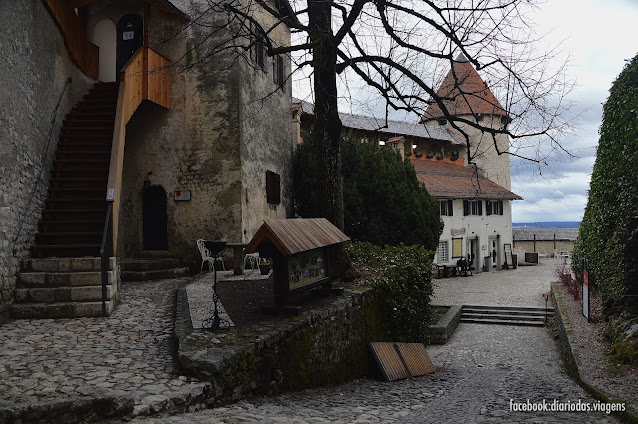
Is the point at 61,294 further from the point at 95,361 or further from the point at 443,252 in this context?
the point at 443,252

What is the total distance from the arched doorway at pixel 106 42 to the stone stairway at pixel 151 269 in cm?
529

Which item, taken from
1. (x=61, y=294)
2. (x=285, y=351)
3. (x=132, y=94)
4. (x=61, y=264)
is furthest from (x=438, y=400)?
(x=132, y=94)

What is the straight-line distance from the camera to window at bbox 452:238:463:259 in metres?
29.8

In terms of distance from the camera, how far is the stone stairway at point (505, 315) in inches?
628

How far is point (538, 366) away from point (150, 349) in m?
7.96

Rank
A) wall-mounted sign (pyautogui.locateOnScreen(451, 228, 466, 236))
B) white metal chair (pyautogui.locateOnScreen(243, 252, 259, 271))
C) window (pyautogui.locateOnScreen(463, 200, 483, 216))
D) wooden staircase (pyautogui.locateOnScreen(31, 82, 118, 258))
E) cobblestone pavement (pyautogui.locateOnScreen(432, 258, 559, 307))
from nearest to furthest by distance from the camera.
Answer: wooden staircase (pyautogui.locateOnScreen(31, 82, 118, 258)) < white metal chair (pyautogui.locateOnScreen(243, 252, 259, 271)) < cobblestone pavement (pyautogui.locateOnScreen(432, 258, 559, 307)) < wall-mounted sign (pyautogui.locateOnScreen(451, 228, 466, 236)) < window (pyautogui.locateOnScreen(463, 200, 483, 216))

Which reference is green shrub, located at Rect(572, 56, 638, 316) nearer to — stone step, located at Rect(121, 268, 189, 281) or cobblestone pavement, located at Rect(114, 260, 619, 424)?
cobblestone pavement, located at Rect(114, 260, 619, 424)

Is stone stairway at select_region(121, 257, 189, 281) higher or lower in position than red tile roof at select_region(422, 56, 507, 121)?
lower

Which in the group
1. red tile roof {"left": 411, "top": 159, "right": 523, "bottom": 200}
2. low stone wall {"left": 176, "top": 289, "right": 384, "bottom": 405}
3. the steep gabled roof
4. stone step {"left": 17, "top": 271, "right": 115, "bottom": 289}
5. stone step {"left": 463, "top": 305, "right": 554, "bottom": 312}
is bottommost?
stone step {"left": 463, "top": 305, "right": 554, "bottom": 312}

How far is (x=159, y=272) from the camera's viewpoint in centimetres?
1188

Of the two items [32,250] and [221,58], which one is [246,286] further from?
[221,58]

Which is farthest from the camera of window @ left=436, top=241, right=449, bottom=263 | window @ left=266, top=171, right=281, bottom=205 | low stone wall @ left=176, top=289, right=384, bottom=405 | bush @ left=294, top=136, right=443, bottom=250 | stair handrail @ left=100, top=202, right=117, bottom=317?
window @ left=436, top=241, right=449, bottom=263

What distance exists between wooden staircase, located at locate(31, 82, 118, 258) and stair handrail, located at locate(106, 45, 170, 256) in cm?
43

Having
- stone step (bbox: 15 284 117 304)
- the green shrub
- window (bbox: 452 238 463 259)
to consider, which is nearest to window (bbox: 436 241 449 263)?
window (bbox: 452 238 463 259)
